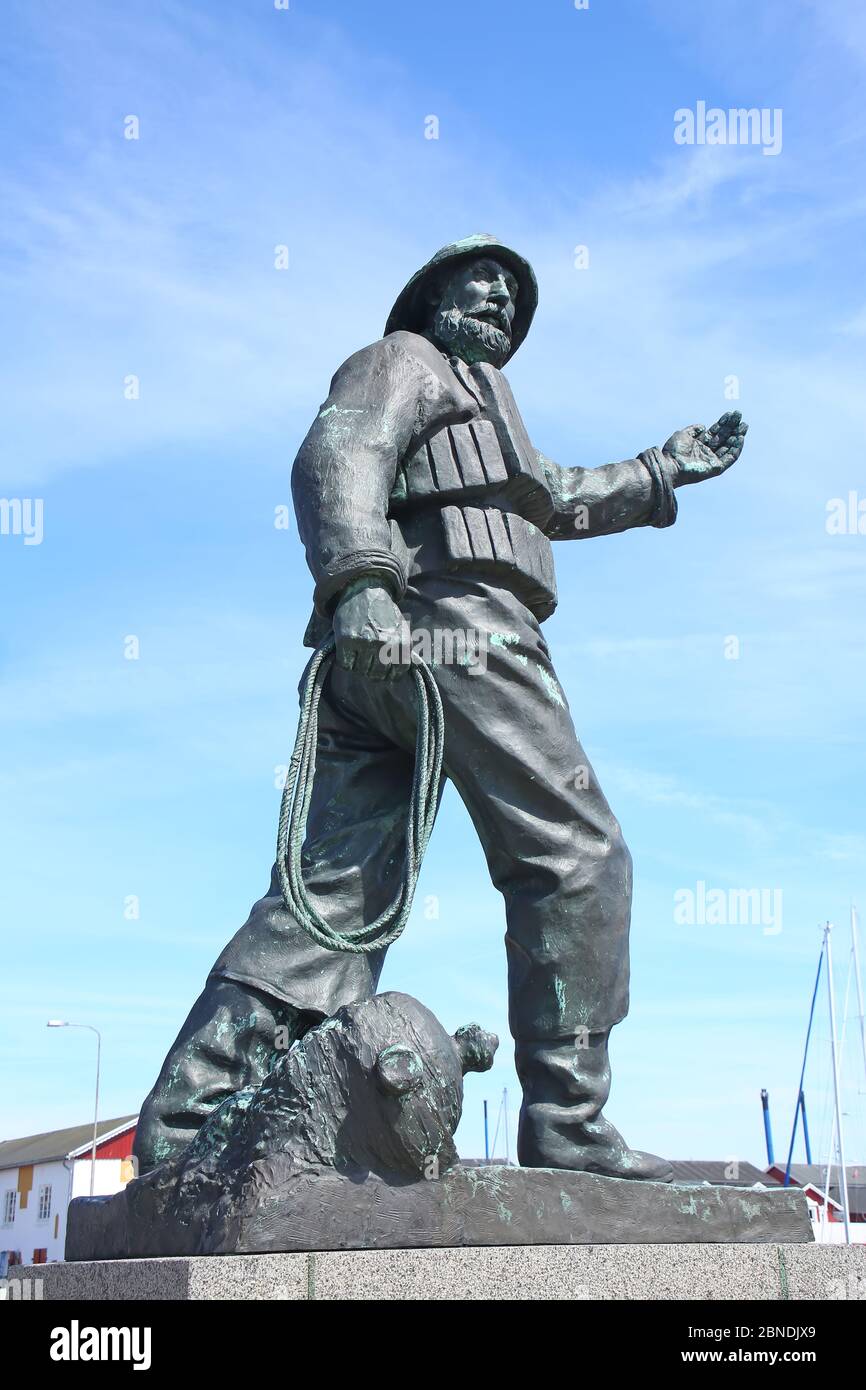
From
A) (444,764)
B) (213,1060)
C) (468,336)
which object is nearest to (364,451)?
(468,336)

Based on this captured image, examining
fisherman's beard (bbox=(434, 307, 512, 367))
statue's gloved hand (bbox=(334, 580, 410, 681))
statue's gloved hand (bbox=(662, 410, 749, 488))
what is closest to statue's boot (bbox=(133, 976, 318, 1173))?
statue's gloved hand (bbox=(334, 580, 410, 681))

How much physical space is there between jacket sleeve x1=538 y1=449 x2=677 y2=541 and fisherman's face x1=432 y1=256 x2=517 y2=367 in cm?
44

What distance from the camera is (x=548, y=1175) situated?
11.8 ft

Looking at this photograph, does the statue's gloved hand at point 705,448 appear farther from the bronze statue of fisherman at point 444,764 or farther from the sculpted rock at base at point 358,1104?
the sculpted rock at base at point 358,1104

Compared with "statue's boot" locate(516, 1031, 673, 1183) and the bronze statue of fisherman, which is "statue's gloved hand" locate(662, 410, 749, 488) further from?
"statue's boot" locate(516, 1031, 673, 1183)

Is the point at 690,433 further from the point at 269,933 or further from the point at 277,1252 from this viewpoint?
the point at 277,1252

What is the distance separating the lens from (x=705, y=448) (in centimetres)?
521

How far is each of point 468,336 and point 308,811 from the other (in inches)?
67.3

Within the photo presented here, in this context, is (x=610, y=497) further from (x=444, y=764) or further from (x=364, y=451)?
(x=444, y=764)

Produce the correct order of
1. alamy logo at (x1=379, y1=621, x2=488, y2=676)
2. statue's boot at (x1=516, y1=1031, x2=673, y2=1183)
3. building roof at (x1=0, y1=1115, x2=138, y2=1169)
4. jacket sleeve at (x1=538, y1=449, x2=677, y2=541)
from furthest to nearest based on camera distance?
1. building roof at (x1=0, y1=1115, x2=138, y2=1169)
2. jacket sleeve at (x1=538, y1=449, x2=677, y2=541)
3. alamy logo at (x1=379, y1=621, x2=488, y2=676)
4. statue's boot at (x1=516, y1=1031, x2=673, y2=1183)

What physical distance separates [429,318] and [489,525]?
989 millimetres

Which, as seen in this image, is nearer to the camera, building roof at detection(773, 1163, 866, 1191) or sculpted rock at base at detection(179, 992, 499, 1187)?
sculpted rock at base at detection(179, 992, 499, 1187)
